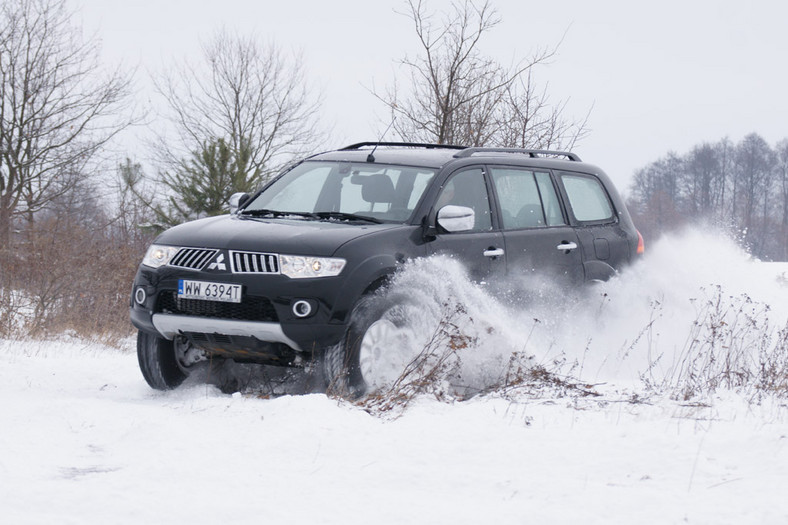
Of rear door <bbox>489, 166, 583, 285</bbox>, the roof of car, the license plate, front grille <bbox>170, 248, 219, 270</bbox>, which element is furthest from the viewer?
rear door <bbox>489, 166, 583, 285</bbox>

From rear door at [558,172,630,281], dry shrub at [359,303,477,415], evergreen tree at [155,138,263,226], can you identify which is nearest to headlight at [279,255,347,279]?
dry shrub at [359,303,477,415]

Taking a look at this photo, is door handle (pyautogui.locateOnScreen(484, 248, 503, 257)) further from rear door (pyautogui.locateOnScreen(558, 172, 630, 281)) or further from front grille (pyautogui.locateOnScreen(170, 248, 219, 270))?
front grille (pyautogui.locateOnScreen(170, 248, 219, 270))

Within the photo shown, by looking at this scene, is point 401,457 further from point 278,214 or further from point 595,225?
point 595,225

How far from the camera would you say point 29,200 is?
26.1 m

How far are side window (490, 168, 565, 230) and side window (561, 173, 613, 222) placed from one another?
0.84ft

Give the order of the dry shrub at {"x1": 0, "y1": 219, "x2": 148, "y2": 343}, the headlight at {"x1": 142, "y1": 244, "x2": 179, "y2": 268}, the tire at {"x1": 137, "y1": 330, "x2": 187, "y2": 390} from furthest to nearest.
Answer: the dry shrub at {"x1": 0, "y1": 219, "x2": 148, "y2": 343} → the tire at {"x1": 137, "y1": 330, "x2": 187, "y2": 390} → the headlight at {"x1": 142, "y1": 244, "x2": 179, "y2": 268}

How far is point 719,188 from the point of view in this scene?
91750 mm

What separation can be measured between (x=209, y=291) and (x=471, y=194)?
2.20 m

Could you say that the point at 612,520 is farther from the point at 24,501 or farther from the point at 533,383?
the point at 533,383

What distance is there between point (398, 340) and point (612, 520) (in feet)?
8.78

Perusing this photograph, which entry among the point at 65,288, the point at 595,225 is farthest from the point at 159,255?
the point at 65,288

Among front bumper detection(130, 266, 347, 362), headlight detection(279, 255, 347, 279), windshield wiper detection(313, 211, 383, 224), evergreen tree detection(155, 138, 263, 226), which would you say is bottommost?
front bumper detection(130, 266, 347, 362)

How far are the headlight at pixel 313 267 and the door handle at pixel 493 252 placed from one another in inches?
59.5

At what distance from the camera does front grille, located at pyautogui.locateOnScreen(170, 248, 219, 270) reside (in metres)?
5.77
